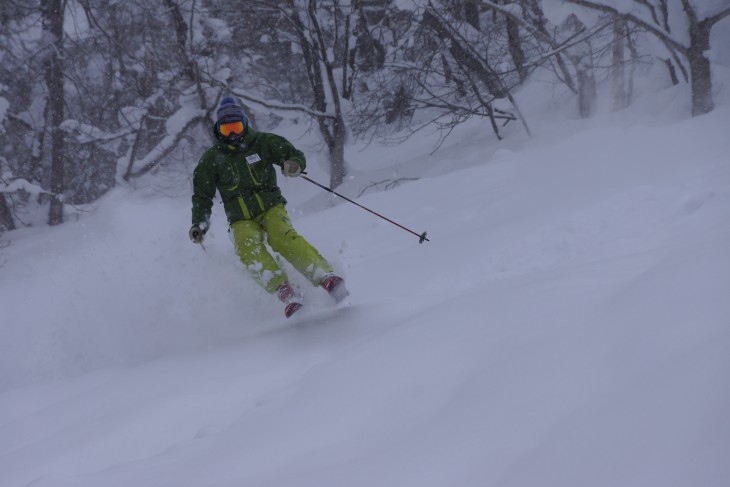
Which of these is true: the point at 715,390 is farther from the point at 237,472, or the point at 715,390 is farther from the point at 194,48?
the point at 194,48

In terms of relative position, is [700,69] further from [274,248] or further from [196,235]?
[196,235]

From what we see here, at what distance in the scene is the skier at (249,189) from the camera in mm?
4746

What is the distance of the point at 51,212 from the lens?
55.5 feet

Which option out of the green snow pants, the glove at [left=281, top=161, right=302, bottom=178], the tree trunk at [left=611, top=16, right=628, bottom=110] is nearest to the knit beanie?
the glove at [left=281, top=161, right=302, bottom=178]

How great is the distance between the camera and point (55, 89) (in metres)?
16.1

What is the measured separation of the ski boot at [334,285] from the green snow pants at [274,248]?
58 millimetres

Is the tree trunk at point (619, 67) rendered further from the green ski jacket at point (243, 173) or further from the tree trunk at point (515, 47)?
the green ski jacket at point (243, 173)

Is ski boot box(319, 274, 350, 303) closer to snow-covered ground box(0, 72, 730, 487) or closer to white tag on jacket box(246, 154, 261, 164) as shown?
snow-covered ground box(0, 72, 730, 487)

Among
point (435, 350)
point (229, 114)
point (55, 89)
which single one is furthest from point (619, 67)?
point (55, 89)

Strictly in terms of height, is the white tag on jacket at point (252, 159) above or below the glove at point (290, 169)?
above

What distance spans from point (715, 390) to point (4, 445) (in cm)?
374

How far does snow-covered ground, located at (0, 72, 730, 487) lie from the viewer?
A: 1778 mm

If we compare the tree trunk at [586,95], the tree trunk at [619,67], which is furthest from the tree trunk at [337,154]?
the tree trunk at [619,67]

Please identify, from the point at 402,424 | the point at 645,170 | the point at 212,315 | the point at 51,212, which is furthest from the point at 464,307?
the point at 51,212
